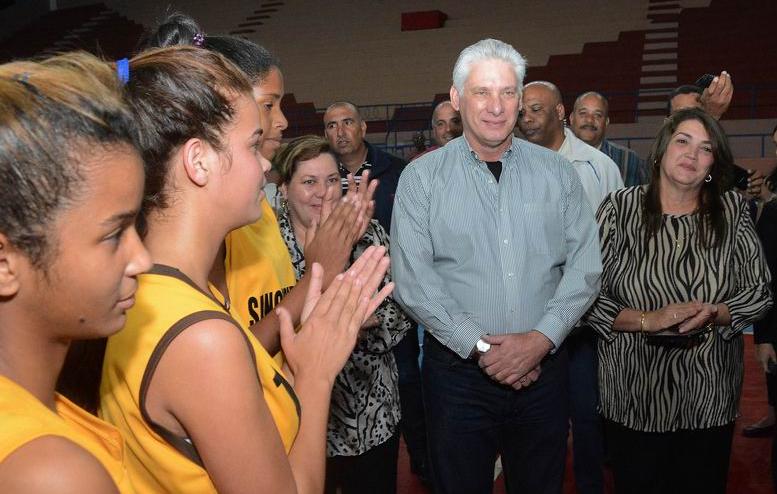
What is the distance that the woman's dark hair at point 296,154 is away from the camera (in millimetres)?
2693

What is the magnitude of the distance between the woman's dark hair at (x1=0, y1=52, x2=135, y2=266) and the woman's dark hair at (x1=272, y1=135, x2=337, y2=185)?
1840 mm

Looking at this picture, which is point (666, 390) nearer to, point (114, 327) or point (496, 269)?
point (496, 269)

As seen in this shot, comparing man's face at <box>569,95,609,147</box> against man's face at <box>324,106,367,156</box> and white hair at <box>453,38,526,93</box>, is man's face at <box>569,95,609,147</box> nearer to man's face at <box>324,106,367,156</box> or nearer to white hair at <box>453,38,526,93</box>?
man's face at <box>324,106,367,156</box>

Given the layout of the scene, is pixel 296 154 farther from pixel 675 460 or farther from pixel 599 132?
pixel 599 132

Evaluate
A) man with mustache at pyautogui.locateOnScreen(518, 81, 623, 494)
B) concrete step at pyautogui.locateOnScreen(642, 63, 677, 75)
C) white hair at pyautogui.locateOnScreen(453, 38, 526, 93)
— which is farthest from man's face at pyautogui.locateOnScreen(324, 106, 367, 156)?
concrete step at pyautogui.locateOnScreen(642, 63, 677, 75)

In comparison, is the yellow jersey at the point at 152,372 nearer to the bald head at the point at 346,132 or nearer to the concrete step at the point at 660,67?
the bald head at the point at 346,132

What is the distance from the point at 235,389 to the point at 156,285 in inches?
8.4

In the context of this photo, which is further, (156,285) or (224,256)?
(224,256)

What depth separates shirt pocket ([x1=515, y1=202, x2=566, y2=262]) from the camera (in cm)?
241

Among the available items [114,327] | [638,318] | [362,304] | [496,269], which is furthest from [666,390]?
[114,327]

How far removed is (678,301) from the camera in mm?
2510

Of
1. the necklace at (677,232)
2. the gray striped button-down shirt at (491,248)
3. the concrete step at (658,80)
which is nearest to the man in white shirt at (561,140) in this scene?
the necklace at (677,232)

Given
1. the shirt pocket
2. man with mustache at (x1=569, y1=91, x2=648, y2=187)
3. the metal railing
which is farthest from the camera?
the metal railing

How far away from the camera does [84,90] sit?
0.84 m
